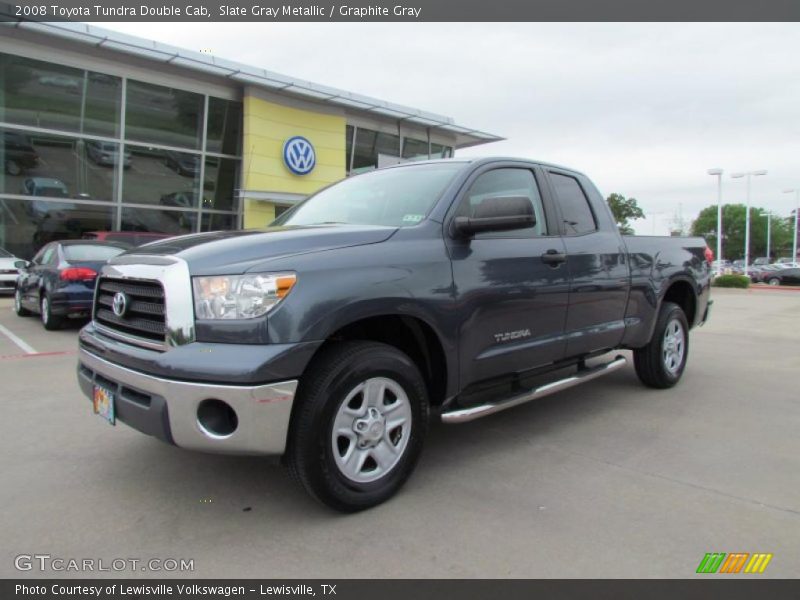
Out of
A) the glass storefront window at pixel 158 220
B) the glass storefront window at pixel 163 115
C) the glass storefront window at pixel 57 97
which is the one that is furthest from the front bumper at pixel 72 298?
the glass storefront window at pixel 163 115

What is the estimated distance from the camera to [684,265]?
556 centimetres

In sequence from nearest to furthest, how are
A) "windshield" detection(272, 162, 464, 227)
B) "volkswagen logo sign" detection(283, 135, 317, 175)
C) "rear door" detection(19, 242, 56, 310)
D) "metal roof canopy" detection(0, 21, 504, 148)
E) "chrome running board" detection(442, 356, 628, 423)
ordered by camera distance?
"chrome running board" detection(442, 356, 628, 423)
"windshield" detection(272, 162, 464, 227)
"rear door" detection(19, 242, 56, 310)
"metal roof canopy" detection(0, 21, 504, 148)
"volkswagen logo sign" detection(283, 135, 317, 175)

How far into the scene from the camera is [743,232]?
9756cm

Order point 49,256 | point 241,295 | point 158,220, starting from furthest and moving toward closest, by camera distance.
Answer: point 158,220 → point 49,256 → point 241,295

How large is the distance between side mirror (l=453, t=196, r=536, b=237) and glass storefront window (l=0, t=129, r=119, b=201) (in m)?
15.6

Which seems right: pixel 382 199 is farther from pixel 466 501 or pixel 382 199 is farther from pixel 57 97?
pixel 57 97

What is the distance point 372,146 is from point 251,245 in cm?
2004

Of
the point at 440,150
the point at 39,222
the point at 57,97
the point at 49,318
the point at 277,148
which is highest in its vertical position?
the point at 440,150

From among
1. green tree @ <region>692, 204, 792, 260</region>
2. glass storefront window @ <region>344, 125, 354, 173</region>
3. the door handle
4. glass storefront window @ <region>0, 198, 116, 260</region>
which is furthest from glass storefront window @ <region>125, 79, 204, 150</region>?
green tree @ <region>692, 204, 792, 260</region>

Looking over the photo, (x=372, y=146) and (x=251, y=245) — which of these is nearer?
(x=251, y=245)

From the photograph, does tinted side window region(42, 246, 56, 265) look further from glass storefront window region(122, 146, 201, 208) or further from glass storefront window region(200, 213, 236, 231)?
glass storefront window region(200, 213, 236, 231)

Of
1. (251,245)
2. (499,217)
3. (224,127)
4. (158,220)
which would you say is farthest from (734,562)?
(224,127)

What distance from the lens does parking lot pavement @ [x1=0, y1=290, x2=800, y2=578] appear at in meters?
2.55

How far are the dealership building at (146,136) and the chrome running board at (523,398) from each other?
14383mm
